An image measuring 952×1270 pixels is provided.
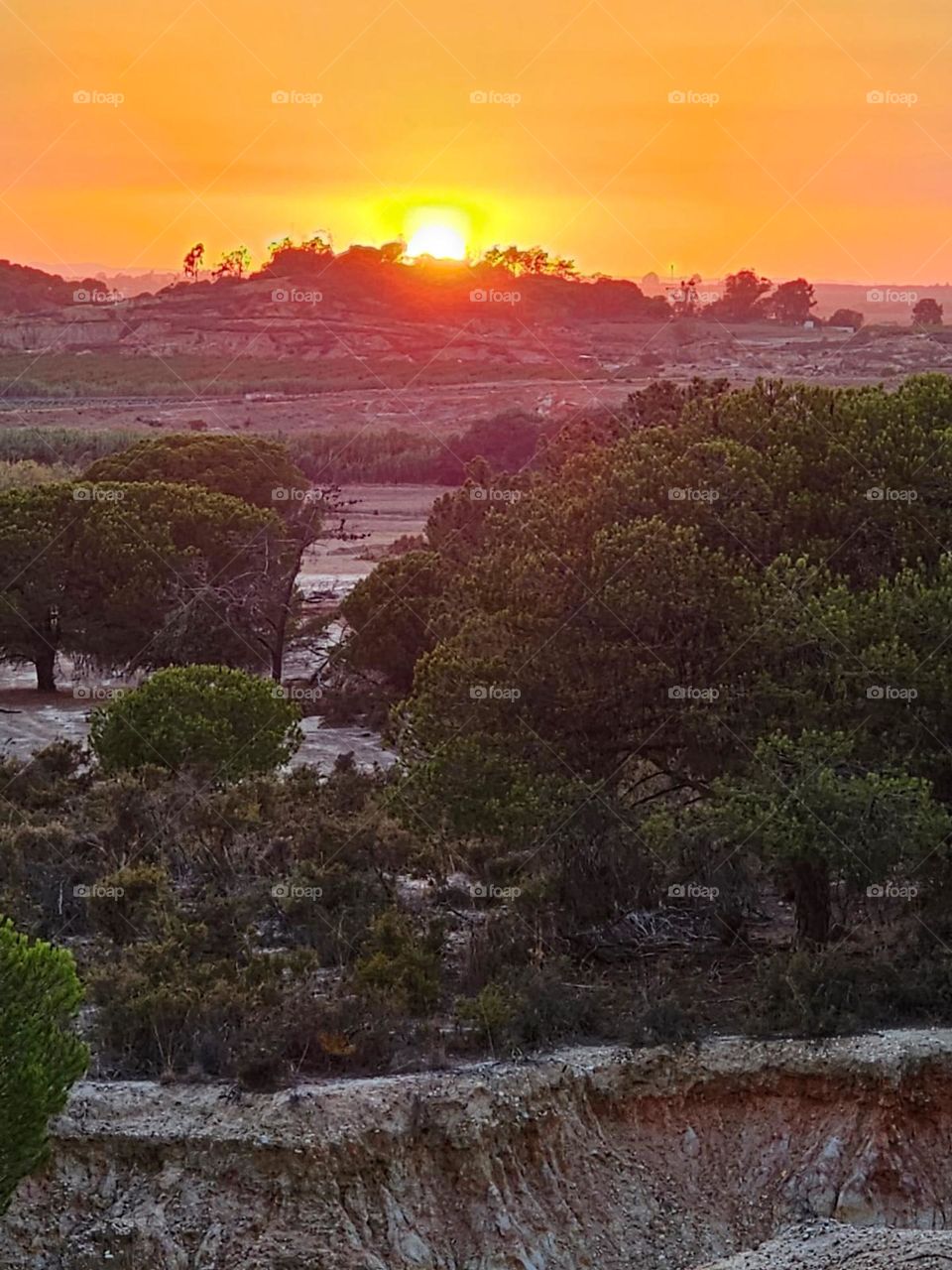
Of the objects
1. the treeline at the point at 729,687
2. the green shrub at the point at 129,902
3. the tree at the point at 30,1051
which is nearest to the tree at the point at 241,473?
the treeline at the point at 729,687

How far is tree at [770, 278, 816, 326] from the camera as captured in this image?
379 feet

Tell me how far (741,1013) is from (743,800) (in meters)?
1.81

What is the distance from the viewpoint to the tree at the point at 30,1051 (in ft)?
33.9

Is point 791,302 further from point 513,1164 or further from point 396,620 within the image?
point 513,1164

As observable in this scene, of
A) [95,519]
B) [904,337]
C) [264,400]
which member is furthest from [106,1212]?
[904,337]

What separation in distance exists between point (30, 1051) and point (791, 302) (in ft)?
366

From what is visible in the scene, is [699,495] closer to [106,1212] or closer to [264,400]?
[106,1212]

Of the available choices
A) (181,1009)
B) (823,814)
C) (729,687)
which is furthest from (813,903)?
(181,1009)

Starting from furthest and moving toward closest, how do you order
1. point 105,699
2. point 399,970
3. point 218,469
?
1. point 218,469
2. point 105,699
3. point 399,970

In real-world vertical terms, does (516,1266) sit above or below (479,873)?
below

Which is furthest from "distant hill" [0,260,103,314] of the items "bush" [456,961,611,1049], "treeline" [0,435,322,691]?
"bush" [456,961,611,1049]

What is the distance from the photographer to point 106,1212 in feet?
38.4

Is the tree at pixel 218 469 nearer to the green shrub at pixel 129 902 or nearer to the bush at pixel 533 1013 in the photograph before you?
the green shrub at pixel 129 902

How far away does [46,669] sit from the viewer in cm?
3120
